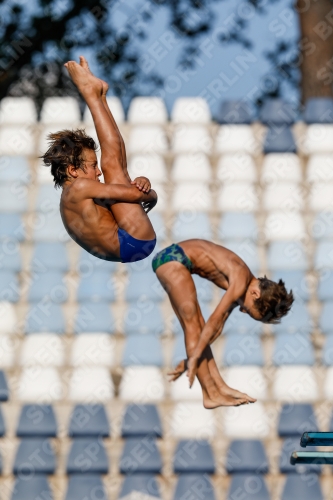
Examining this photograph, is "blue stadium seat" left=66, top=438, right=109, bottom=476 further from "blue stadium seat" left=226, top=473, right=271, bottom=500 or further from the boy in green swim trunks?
the boy in green swim trunks

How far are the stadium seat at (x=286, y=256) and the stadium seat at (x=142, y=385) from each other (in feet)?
4.74

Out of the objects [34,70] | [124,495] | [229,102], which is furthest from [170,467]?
[34,70]

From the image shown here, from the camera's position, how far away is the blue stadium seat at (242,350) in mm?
6448

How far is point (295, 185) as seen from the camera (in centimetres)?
758

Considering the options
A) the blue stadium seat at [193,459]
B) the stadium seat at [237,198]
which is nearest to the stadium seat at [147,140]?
the stadium seat at [237,198]

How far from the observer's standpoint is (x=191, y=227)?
7293 mm

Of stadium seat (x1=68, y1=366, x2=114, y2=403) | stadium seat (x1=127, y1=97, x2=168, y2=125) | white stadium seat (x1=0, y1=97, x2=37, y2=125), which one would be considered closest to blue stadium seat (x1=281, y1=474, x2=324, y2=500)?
stadium seat (x1=68, y1=366, x2=114, y2=403)

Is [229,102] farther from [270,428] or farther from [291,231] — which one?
[270,428]

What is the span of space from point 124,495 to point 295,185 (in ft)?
10.6

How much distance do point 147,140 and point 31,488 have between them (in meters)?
3.55

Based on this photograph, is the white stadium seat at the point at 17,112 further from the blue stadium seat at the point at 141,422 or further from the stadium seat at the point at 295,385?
the stadium seat at the point at 295,385

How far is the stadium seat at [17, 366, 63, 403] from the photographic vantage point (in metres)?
6.33

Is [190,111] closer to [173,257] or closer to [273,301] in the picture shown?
[173,257]

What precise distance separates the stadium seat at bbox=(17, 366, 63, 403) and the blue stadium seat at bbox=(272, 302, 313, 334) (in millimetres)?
1801
